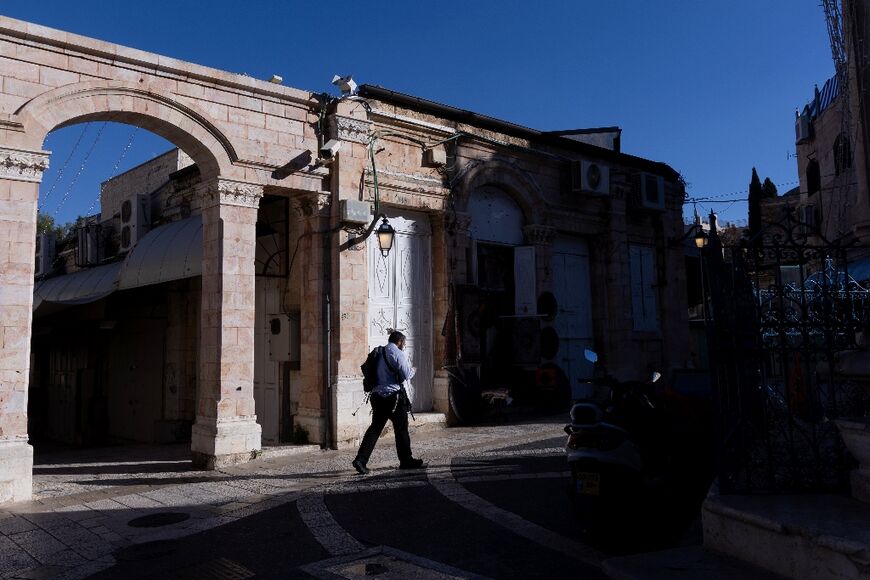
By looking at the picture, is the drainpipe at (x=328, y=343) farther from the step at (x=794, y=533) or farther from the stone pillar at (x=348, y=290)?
the step at (x=794, y=533)

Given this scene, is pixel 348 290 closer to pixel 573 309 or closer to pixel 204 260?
pixel 204 260

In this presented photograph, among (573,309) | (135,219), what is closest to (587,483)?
(573,309)

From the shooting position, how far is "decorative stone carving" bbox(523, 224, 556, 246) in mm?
13719

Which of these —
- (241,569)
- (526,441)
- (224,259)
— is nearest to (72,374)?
(224,259)

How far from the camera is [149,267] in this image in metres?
11.7

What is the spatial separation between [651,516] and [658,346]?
11.7m

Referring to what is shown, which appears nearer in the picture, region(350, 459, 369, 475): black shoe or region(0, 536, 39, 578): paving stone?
region(0, 536, 39, 578): paving stone

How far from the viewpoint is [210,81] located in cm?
918

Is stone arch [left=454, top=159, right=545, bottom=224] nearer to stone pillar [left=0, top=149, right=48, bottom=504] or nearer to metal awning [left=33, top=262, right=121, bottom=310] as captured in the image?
metal awning [left=33, top=262, right=121, bottom=310]

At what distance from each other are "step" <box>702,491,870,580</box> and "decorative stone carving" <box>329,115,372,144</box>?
8056mm

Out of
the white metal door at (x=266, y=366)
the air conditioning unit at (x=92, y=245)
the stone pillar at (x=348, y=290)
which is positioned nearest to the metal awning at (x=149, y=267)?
the air conditioning unit at (x=92, y=245)

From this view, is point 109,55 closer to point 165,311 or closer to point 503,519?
point 165,311

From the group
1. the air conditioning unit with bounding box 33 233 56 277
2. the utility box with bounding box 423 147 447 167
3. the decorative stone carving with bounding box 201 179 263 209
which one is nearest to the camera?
the decorative stone carving with bounding box 201 179 263 209

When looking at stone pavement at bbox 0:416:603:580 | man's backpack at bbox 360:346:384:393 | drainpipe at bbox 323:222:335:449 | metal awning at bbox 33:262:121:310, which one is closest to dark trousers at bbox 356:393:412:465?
man's backpack at bbox 360:346:384:393
